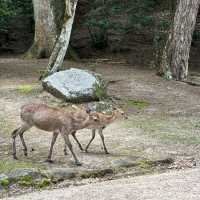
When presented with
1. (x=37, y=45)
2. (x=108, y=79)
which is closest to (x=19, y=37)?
(x=37, y=45)

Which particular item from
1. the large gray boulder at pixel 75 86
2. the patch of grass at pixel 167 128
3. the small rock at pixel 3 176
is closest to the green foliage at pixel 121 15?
the large gray boulder at pixel 75 86

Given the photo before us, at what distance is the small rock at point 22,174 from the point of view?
844cm

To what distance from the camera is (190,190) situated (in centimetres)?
761

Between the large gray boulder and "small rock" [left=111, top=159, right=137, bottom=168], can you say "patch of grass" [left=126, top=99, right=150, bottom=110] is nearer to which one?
Answer: the large gray boulder

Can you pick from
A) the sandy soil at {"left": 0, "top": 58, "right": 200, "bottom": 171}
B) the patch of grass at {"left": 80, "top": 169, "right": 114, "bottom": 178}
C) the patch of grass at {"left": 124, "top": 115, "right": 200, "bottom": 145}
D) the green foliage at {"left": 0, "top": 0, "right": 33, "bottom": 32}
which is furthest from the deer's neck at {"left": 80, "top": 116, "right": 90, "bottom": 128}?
the green foliage at {"left": 0, "top": 0, "right": 33, "bottom": 32}

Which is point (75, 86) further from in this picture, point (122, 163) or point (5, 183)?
point (5, 183)

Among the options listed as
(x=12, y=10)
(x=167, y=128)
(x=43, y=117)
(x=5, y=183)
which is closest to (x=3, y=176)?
(x=5, y=183)

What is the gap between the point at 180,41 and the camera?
58.8ft

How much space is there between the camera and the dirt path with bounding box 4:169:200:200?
7.40m

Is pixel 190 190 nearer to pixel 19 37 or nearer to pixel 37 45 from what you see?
pixel 37 45

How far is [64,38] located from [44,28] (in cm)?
714

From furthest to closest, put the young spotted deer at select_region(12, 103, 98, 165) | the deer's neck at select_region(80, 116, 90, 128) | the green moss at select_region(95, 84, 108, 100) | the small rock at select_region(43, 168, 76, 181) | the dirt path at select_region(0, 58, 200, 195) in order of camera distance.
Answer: the green moss at select_region(95, 84, 108, 100)
the dirt path at select_region(0, 58, 200, 195)
the deer's neck at select_region(80, 116, 90, 128)
the young spotted deer at select_region(12, 103, 98, 165)
the small rock at select_region(43, 168, 76, 181)

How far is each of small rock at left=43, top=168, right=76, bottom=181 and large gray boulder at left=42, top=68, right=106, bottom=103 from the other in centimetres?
510

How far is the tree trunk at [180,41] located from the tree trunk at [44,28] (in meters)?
5.78
